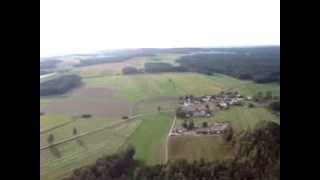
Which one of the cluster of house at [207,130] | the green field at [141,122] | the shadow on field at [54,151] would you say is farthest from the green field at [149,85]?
the shadow on field at [54,151]

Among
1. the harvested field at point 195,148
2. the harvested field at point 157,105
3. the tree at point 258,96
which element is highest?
the tree at point 258,96

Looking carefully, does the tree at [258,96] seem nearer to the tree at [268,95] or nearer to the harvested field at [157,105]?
the tree at [268,95]

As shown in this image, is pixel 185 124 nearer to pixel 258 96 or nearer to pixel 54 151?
pixel 258 96

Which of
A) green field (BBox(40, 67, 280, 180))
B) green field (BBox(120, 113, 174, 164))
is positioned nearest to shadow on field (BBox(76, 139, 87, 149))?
green field (BBox(40, 67, 280, 180))

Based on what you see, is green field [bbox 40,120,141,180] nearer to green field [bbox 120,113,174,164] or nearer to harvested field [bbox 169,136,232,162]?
green field [bbox 120,113,174,164]

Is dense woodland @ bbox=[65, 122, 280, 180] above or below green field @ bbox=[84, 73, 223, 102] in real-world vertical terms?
below
